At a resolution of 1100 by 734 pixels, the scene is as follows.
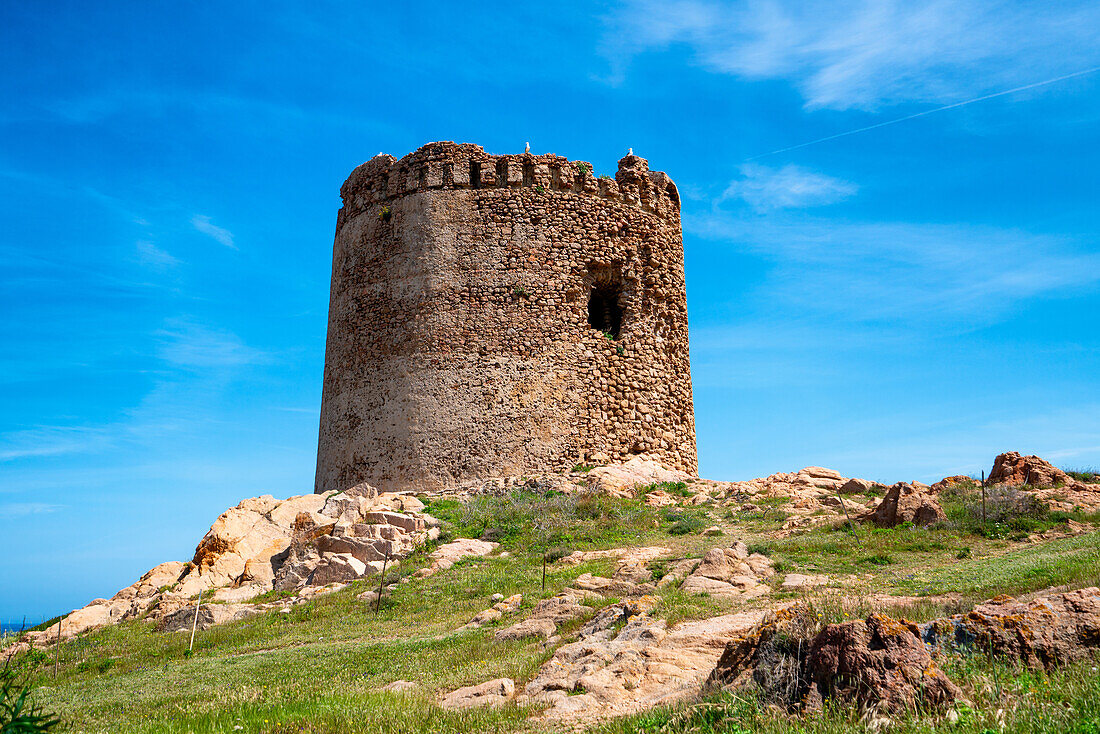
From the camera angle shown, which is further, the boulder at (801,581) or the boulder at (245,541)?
the boulder at (245,541)

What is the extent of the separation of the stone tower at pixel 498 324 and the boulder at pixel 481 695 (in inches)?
392

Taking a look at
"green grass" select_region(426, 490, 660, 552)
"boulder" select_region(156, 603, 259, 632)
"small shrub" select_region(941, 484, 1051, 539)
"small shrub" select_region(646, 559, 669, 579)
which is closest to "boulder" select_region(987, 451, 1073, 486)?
"small shrub" select_region(941, 484, 1051, 539)

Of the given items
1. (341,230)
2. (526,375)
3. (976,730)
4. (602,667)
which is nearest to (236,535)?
(526,375)

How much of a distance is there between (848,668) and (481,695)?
117 inches

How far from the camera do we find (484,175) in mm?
17797

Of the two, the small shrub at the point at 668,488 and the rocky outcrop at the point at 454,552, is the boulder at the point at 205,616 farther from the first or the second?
the small shrub at the point at 668,488

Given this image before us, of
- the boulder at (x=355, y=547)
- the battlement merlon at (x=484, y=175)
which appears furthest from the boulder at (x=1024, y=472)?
the boulder at (x=355, y=547)

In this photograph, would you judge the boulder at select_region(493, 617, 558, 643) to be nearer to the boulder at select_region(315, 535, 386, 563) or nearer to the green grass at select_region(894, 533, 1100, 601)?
the green grass at select_region(894, 533, 1100, 601)

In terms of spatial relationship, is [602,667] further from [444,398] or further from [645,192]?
[645,192]

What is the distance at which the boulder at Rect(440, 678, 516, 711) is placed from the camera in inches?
234

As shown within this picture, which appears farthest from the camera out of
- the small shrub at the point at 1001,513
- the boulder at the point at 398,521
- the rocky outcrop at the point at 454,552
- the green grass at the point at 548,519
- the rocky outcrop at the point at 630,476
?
the rocky outcrop at the point at 630,476

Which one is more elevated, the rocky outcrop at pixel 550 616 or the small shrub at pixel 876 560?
the small shrub at pixel 876 560

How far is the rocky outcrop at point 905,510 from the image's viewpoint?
1293 centimetres

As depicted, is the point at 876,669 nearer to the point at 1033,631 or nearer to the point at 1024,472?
the point at 1033,631
